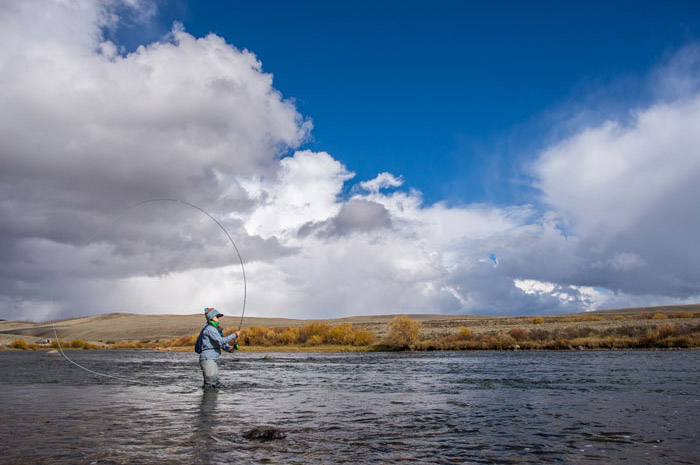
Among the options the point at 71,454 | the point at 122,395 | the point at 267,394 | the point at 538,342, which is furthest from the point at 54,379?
the point at 538,342

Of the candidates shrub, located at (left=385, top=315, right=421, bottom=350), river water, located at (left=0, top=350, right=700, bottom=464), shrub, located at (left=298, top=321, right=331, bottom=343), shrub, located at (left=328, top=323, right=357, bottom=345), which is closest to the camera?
river water, located at (left=0, top=350, right=700, bottom=464)

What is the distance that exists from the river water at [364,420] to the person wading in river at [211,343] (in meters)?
0.88

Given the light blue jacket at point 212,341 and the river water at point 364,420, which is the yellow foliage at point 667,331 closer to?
the river water at point 364,420

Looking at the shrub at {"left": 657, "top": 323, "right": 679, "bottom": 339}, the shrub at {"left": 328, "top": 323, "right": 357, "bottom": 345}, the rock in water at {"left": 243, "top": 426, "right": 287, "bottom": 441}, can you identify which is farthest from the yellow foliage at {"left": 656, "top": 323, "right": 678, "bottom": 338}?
the rock in water at {"left": 243, "top": 426, "right": 287, "bottom": 441}

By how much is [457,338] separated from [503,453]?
158ft

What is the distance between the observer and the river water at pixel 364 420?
8.39 m

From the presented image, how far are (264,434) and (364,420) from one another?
299cm

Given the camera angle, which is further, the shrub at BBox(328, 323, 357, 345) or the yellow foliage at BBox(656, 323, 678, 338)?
the shrub at BBox(328, 323, 357, 345)

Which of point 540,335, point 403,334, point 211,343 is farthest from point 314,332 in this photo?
point 211,343

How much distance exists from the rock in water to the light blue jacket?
5.86m

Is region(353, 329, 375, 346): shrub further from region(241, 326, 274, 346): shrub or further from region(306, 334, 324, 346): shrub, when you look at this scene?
region(241, 326, 274, 346): shrub

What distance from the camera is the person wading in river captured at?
51.3ft

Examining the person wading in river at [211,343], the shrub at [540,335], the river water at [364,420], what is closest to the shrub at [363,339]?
the shrub at [540,335]

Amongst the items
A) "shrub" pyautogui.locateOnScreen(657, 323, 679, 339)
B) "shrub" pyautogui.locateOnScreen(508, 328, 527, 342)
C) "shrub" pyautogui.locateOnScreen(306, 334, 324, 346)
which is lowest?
"shrub" pyautogui.locateOnScreen(306, 334, 324, 346)
